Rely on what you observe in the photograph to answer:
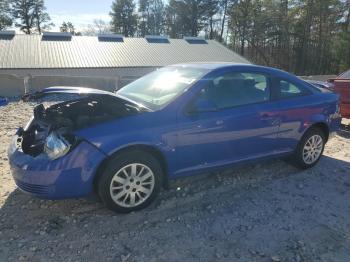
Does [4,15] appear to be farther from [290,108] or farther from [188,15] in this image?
[290,108]

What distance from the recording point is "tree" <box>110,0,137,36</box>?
53.2 m

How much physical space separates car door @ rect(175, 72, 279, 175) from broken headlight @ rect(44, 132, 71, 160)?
3.74ft

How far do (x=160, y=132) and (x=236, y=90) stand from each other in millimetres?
1221


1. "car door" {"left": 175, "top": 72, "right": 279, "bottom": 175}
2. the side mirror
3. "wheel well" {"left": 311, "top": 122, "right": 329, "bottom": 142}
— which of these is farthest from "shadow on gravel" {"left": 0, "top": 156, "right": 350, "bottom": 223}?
the side mirror

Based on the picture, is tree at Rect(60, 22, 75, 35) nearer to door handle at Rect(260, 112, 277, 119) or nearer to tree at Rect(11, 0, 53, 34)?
tree at Rect(11, 0, 53, 34)

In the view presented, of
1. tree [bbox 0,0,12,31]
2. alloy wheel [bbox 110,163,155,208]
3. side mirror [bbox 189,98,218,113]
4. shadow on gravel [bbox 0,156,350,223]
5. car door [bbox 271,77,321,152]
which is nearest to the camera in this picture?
alloy wheel [bbox 110,163,155,208]

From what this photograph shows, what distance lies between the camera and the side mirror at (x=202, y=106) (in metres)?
3.78

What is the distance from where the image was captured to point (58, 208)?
3693mm

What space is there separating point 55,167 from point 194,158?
1477mm

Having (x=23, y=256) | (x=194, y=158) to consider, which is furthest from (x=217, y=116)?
(x=23, y=256)

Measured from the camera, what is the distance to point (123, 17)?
53625 mm

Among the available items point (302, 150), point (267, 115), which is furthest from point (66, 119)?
point (302, 150)

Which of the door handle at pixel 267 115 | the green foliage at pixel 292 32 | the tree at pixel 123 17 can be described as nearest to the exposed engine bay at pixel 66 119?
the door handle at pixel 267 115

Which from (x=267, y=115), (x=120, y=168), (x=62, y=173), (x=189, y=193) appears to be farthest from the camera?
(x=267, y=115)
